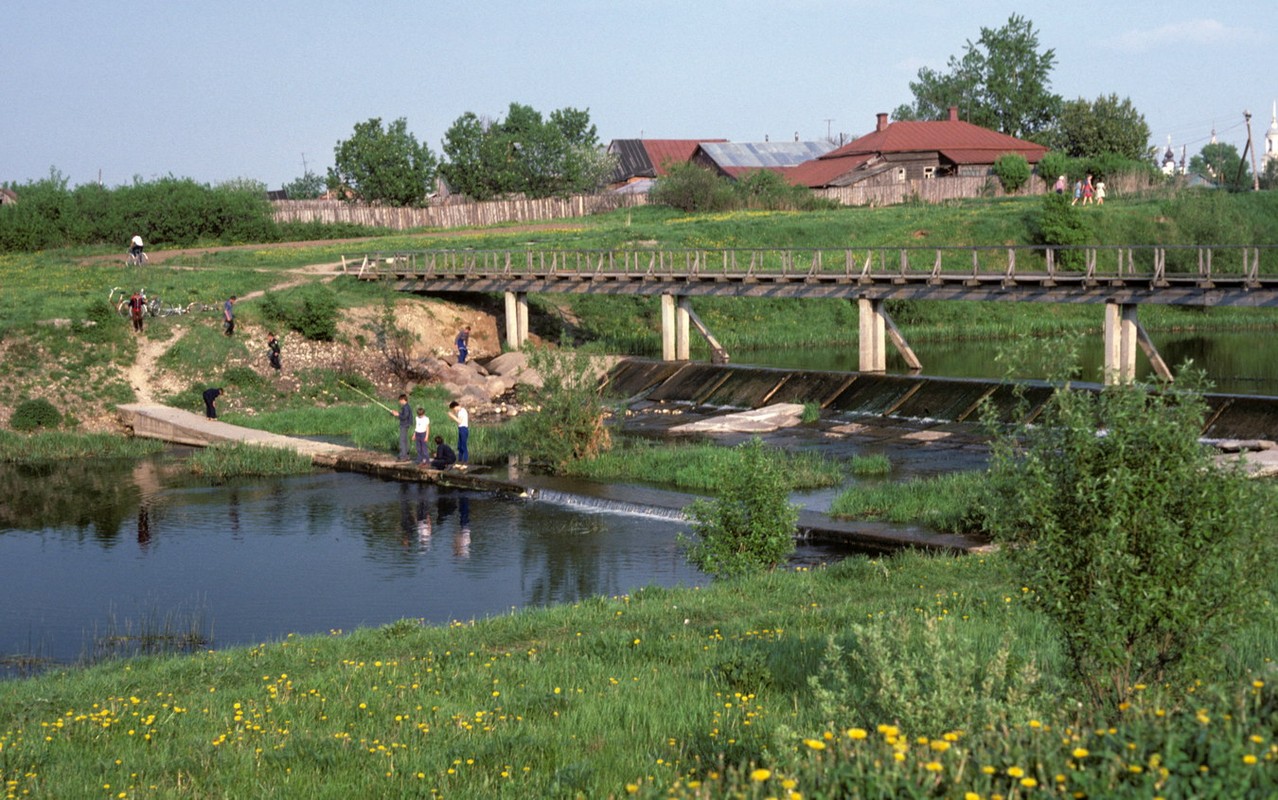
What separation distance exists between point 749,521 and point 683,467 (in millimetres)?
10331

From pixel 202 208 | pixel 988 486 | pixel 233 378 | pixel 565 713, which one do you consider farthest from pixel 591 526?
pixel 202 208

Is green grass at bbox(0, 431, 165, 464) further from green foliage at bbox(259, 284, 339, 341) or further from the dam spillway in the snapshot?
the dam spillway

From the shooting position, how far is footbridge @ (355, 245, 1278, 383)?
1341 inches

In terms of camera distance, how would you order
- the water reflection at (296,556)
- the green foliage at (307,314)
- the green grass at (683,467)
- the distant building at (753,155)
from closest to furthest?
the water reflection at (296,556) < the green grass at (683,467) < the green foliage at (307,314) < the distant building at (753,155)

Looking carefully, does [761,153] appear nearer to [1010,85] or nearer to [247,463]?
[1010,85]

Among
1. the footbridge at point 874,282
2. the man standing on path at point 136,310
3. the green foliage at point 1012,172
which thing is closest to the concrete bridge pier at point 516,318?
the footbridge at point 874,282

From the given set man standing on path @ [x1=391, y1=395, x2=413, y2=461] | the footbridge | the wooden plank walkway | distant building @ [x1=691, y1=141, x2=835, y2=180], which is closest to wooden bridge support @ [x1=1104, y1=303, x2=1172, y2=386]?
the footbridge

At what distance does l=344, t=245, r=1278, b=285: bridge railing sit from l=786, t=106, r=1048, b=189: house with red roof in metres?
19.7

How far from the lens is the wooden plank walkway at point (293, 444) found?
29281mm

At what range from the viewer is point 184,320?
47062 mm

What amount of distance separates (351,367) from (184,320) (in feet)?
19.9

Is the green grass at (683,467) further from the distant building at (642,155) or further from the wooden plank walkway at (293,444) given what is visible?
the distant building at (642,155)

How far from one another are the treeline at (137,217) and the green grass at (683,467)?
160 feet

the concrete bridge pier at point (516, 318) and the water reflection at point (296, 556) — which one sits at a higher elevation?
the concrete bridge pier at point (516, 318)
